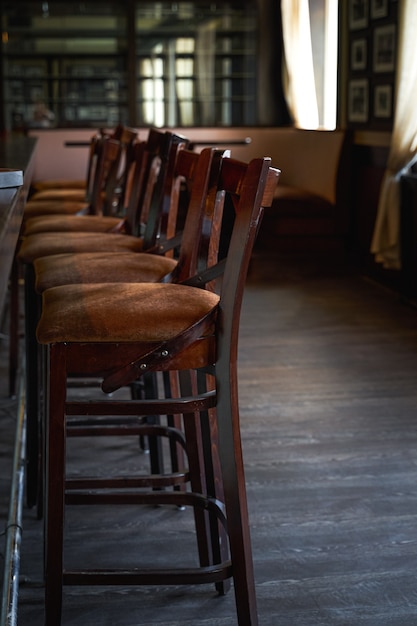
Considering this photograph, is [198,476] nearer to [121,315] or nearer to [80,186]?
[121,315]

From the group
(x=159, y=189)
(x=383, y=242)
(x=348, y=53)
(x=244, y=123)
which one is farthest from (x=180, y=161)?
(x=244, y=123)

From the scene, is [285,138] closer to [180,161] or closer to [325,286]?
[325,286]

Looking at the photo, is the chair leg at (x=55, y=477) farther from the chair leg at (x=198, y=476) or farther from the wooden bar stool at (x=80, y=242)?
the wooden bar stool at (x=80, y=242)

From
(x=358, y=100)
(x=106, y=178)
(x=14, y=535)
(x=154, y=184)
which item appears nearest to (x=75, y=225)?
(x=154, y=184)

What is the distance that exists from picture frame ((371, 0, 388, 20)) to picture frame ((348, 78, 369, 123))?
1.58ft

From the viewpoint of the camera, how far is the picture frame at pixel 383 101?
19.5ft

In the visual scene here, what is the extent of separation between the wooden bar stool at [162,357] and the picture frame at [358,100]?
492 cm

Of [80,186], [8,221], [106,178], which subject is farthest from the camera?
[80,186]

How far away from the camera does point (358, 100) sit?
6.63 m

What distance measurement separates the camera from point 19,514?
2318 mm

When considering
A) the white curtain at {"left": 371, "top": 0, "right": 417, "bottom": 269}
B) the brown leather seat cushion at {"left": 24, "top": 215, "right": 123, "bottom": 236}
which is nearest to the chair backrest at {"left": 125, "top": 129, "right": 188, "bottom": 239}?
the brown leather seat cushion at {"left": 24, "top": 215, "right": 123, "bottom": 236}

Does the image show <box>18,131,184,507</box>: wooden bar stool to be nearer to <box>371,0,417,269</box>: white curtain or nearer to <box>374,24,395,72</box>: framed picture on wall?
<box>371,0,417,269</box>: white curtain

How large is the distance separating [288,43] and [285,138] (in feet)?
3.01

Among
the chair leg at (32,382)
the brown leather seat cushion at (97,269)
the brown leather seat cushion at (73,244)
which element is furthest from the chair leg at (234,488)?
the brown leather seat cushion at (73,244)
